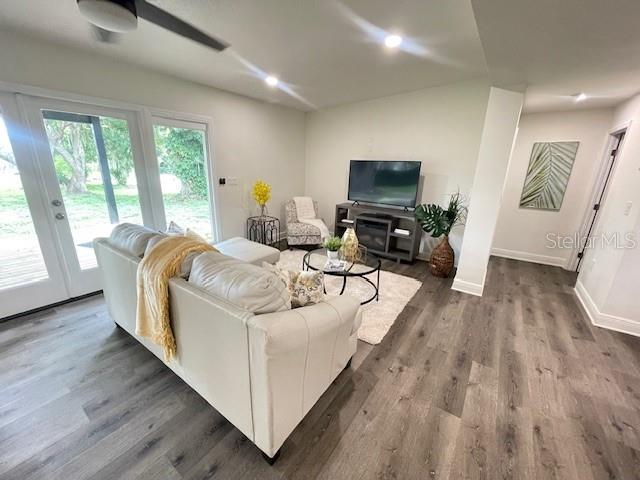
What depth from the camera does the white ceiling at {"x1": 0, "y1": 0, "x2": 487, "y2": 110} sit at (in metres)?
1.71

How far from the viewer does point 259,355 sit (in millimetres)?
990

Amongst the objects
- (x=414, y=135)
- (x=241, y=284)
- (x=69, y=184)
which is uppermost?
(x=414, y=135)

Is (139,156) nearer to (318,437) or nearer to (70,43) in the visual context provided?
(70,43)

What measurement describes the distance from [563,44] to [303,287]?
2.30 metres

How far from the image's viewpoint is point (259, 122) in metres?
4.17

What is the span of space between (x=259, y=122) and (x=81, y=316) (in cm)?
346

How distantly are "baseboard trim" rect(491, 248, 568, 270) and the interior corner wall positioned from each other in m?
1.79

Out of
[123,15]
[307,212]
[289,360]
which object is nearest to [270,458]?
[289,360]

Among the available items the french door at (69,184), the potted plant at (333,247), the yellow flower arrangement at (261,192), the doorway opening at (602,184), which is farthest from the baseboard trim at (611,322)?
the french door at (69,184)

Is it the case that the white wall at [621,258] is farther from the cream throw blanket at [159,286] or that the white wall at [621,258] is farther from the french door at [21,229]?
the french door at [21,229]

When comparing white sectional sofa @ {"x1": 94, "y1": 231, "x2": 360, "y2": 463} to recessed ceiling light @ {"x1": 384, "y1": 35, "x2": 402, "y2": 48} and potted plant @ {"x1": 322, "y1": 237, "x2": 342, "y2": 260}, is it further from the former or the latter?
recessed ceiling light @ {"x1": 384, "y1": 35, "x2": 402, "y2": 48}

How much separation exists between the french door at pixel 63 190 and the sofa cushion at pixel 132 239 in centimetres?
117

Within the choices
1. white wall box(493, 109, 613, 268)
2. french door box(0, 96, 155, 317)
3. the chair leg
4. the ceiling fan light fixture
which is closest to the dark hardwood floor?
the chair leg

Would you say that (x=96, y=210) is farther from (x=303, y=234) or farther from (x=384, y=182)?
(x=384, y=182)
